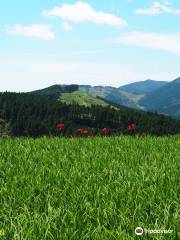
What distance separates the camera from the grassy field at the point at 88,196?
4805 millimetres

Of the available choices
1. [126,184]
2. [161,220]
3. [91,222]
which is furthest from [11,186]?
[161,220]

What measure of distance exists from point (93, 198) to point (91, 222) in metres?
0.94

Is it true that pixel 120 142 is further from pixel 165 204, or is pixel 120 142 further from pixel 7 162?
pixel 165 204

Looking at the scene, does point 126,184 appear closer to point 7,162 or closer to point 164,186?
point 164,186

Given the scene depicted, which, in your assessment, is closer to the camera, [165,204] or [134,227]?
[134,227]

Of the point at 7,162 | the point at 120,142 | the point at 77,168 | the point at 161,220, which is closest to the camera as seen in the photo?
the point at 161,220

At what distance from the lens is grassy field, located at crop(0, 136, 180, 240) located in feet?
15.8

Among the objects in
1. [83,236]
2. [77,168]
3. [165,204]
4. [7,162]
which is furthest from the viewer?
[7,162]

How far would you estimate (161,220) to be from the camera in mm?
5117

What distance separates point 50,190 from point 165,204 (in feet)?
5.81

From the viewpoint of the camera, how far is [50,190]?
22.0 ft

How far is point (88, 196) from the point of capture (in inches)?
247

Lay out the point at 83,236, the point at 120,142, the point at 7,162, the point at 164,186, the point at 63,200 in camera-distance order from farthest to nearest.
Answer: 1. the point at 120,142
2. the point at 7,162
3. the point at 164,186
4. the point at 63,200
5. the point at 83,236

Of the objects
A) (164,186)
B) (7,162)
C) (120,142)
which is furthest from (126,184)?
(120,142)
